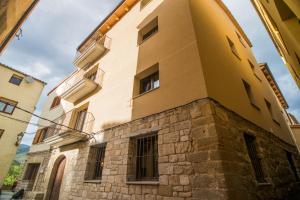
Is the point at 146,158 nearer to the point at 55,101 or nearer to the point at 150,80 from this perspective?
the point at 150,80

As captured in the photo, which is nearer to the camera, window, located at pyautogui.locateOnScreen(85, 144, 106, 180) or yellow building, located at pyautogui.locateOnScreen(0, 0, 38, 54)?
yellow building, located at pyautogui.locateOnScreen(0, 0, 38, 54)

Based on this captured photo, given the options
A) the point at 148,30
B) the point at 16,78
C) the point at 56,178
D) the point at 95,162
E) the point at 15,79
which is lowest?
the point at 56,178

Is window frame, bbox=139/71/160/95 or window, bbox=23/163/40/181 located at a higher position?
window frame, bbox=139/71/160/95

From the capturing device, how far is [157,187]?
4.15m

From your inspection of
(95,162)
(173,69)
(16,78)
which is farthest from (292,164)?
(16,78)

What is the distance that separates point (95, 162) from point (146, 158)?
3010 millimetres

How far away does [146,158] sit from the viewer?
202 inches

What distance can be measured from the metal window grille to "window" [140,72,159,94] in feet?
6.60

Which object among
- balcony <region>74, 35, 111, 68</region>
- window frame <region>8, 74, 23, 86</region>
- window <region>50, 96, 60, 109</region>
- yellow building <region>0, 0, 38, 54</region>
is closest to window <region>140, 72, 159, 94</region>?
yellow building <region>0, 0, 38, 54</region>

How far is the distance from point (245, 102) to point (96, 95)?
702cm

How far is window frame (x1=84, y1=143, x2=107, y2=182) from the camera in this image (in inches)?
261

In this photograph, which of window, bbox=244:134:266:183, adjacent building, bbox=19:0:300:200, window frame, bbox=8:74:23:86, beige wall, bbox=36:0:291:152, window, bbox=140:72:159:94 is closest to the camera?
adjacent building, bbox=19:0:300:200

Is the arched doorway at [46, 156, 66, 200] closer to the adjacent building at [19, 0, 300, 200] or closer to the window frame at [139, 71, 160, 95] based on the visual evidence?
the adjacent building at [19, 0, 300, 200]

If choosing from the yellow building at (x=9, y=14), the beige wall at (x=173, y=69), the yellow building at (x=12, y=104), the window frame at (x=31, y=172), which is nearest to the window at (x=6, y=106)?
the yellow building at (x=12, y=104)
